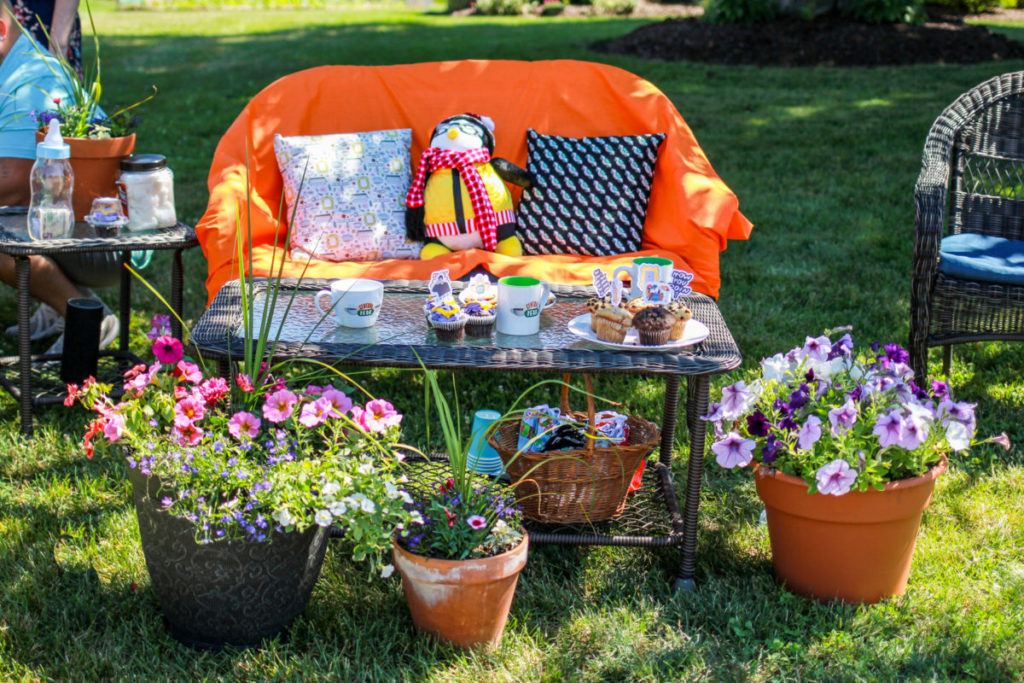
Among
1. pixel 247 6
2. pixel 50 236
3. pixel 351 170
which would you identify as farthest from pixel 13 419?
pixel 247 6

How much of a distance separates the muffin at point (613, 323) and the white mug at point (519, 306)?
0.58ft

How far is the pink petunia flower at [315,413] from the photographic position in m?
2.16

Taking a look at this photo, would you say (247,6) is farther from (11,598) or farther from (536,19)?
(11,598)

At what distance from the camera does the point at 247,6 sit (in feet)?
58.2

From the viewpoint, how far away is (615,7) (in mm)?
15555

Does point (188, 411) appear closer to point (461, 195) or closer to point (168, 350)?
point (168, 350)

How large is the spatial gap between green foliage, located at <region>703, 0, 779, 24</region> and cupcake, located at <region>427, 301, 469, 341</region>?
30.2 ft

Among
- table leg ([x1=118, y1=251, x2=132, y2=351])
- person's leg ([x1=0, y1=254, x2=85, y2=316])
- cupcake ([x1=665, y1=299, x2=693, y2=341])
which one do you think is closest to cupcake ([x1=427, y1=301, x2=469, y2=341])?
cupcake ([x1=665, y1=299, x2=693, y2=341])

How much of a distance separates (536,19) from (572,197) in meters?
12.3

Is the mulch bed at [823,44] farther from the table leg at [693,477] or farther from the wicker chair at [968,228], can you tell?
the table leg at [693,477]

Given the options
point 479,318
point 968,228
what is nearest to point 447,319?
point 479,318

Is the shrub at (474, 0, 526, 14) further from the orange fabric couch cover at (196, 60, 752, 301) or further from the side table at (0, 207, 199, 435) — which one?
the side table at (0, 207, 199, 435)

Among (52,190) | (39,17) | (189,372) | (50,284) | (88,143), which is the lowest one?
(50,284)

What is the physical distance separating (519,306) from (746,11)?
917 cm
